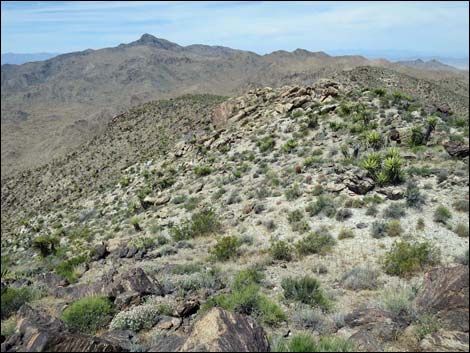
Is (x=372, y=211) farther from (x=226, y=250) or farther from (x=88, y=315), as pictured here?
(x=88, y=315)

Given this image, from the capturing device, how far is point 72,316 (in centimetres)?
762

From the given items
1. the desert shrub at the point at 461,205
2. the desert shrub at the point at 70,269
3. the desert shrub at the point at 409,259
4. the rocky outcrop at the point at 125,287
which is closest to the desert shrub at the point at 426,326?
the desert shrub at the point at 409,259

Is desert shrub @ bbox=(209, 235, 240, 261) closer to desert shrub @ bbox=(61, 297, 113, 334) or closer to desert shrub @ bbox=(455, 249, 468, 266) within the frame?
desert shrub @ bbox=(61, 297, 113, 334)

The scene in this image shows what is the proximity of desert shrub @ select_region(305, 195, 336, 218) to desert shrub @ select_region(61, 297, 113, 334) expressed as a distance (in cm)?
807

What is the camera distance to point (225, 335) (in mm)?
5387

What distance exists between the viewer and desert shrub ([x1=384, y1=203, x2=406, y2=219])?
12226mm

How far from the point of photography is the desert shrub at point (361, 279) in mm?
8930

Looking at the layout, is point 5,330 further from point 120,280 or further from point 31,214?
point 31,214

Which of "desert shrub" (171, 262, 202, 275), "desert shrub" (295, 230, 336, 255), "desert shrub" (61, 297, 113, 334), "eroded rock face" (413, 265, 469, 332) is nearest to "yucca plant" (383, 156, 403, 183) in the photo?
"desert shrub" (295, 230, 336, 255)

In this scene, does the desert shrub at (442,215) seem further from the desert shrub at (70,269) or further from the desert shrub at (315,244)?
the desert shrub at (70,269)

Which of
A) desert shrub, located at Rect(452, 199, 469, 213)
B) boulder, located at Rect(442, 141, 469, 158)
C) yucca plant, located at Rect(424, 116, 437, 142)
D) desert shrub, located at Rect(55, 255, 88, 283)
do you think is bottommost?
desert shrub, located at Rect(55, 255, 88, 283)

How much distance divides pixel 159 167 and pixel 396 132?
746 inches

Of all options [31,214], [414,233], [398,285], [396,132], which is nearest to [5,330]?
[398,285]

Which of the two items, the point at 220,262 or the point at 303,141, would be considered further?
the point at 303,141
